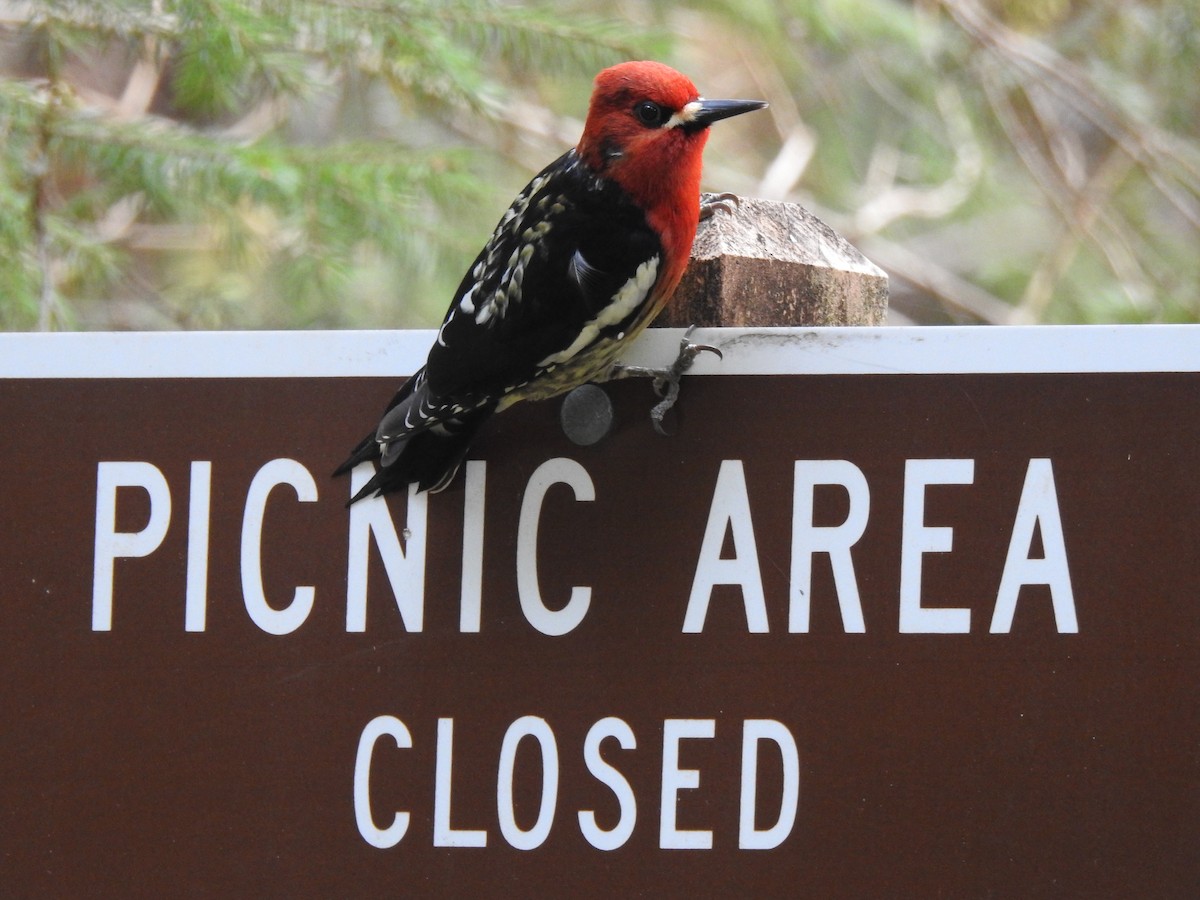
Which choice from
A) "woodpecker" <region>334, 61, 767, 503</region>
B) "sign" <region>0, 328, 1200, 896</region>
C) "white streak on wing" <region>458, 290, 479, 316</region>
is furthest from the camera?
"white streak on wing" <region>458, 290, 479, 316</region>

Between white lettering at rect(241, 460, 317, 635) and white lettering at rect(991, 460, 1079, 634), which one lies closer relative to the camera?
white lettering at rect(991, 460, 1079, 634)

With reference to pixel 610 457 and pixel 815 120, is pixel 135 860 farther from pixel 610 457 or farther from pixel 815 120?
pixel 815 120

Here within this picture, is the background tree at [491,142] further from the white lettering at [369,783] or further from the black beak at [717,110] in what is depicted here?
the white lettering at [369,783]

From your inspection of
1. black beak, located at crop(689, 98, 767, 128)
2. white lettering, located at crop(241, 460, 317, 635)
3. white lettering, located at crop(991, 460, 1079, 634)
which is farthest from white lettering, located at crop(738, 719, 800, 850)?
black beak, located at crop(689, 98, 767, 128)

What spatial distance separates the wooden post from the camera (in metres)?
1.32

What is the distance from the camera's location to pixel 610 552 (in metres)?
1.24

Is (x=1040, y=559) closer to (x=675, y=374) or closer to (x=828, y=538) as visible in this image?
(x=828, y=538)

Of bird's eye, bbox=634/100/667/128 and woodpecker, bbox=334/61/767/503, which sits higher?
bird's eye, bbox=634/100/667/128

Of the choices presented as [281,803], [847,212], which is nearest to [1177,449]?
[281,803]

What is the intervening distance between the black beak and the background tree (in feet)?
3.19

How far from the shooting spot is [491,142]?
3.98 metres

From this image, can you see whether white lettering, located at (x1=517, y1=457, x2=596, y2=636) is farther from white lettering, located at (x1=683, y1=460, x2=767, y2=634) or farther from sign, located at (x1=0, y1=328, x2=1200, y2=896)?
white lettering, located at (x1=683, y1=460, x2=767, y2=634)

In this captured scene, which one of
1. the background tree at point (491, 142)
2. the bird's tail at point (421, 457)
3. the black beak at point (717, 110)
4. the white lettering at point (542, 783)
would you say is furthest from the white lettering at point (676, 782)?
the background tree at point (491, 142)

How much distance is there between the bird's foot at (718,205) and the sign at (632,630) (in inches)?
8.3
